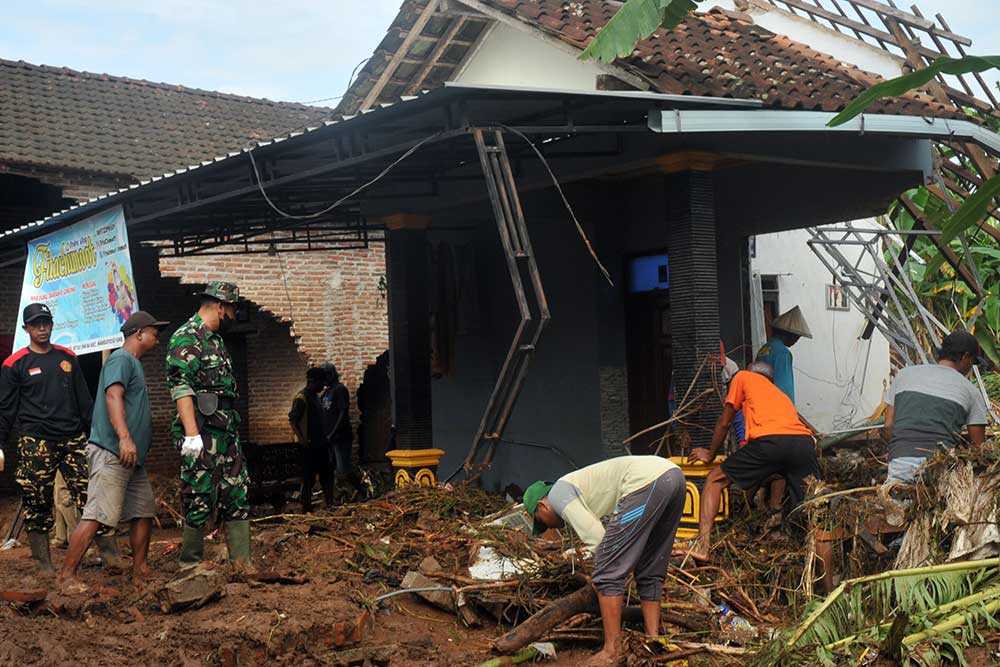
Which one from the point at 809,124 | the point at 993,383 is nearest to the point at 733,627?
the point at 809,124

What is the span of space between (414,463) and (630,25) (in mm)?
6229

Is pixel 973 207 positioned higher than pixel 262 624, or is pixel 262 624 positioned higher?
pixel 973 207

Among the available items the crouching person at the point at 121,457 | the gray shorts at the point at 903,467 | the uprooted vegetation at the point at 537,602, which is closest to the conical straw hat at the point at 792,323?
the uprooted vegetation at the point at 537,602

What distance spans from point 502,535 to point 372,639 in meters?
1.55

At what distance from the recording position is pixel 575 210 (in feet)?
39.1

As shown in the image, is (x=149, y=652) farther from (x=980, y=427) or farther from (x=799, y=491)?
(x=980, y=427)

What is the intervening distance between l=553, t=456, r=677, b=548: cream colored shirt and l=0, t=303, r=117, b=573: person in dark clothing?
417cm

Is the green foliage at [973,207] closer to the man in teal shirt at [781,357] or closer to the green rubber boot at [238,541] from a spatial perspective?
A: the man in teal shirt at [781,357]

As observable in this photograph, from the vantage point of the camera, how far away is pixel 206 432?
7.54m

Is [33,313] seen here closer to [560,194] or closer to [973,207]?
[560,194]

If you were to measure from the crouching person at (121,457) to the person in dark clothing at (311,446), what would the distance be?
15.7 feet

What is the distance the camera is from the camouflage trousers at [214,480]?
7.44 m

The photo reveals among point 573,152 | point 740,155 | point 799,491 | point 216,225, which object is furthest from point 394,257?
point 799,491

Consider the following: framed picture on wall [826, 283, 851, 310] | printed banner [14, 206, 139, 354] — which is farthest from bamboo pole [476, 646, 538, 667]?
framed picture on wall [826, 283, 851, 310]
